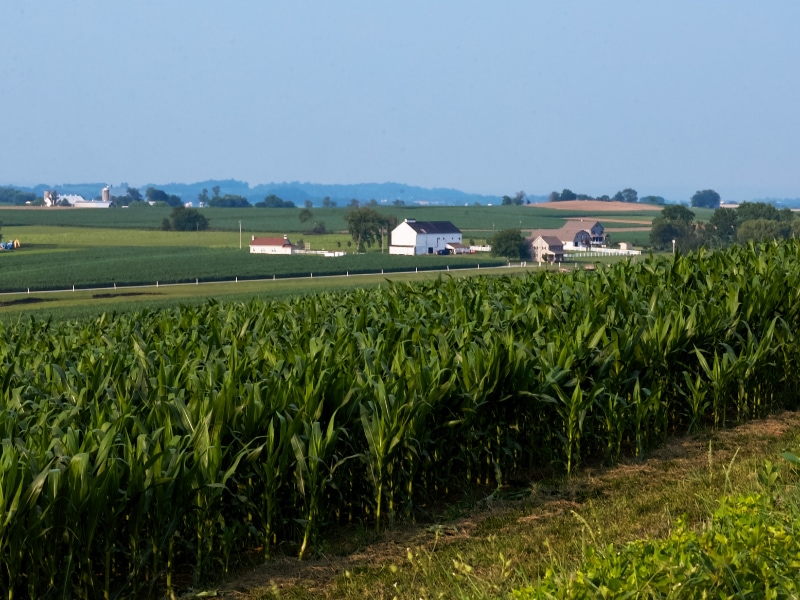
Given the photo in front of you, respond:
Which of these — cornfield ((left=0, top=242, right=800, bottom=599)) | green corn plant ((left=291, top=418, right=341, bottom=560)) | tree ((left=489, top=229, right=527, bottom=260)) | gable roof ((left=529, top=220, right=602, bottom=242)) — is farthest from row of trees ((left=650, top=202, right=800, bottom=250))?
green corn plant ((left=291, top=418, right=341, bottom=560))

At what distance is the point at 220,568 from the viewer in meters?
6.11

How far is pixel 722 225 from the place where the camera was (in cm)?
11556

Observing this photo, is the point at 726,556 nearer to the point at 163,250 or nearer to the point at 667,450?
the point at 667,450

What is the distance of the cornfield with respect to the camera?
216 inches

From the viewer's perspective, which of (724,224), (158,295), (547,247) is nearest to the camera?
(158,295)

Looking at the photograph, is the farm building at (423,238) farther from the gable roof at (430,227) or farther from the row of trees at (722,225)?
the row of trees at (722,225)

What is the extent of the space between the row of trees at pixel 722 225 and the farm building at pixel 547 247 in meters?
12.8

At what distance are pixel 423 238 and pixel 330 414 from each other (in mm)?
134440

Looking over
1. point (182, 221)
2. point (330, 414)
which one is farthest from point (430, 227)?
point (330, 414)

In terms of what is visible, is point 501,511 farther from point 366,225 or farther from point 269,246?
point 366,225

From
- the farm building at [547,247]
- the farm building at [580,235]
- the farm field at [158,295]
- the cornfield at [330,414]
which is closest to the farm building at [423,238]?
the farm building at [580,235]

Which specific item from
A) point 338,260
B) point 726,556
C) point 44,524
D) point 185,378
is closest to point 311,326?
point 185,378

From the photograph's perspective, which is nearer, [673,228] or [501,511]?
[501,511]

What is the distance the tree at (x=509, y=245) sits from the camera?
127 metres
